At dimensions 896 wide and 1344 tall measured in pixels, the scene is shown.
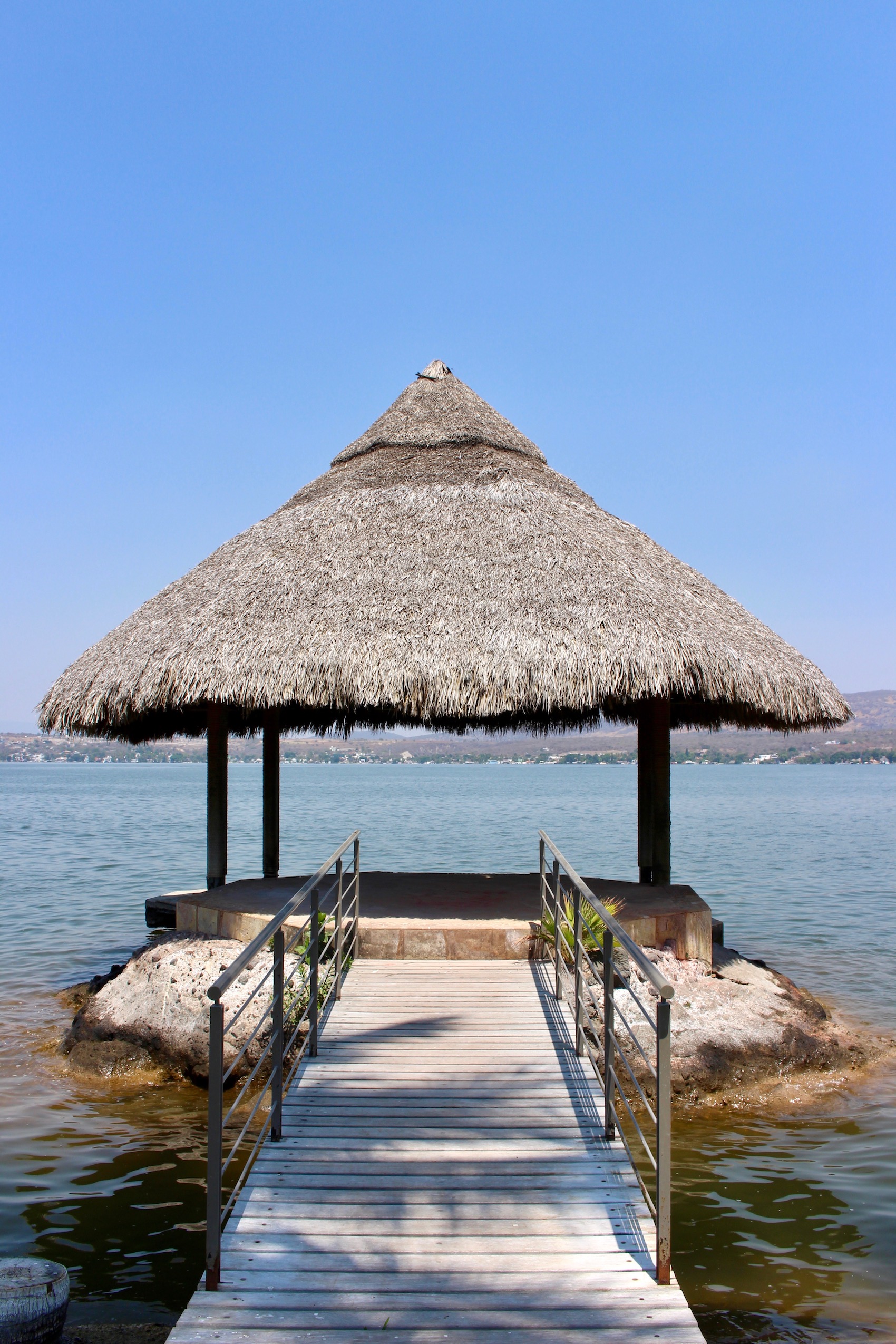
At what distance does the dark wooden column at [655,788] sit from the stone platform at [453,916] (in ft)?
0.80

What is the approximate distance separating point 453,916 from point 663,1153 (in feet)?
14.2

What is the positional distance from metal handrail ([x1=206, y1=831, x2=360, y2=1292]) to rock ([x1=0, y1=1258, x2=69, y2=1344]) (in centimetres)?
49

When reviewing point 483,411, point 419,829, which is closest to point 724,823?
point 419,829

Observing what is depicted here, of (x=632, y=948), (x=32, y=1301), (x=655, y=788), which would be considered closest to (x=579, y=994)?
(x=632, y=948)

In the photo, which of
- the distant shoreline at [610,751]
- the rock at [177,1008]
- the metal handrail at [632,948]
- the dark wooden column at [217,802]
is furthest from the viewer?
the distant shoreline at [610,751]

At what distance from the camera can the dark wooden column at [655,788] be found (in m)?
8.40

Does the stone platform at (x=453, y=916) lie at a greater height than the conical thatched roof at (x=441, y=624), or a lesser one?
lesser

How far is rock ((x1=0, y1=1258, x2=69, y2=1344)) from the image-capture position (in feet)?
10.1

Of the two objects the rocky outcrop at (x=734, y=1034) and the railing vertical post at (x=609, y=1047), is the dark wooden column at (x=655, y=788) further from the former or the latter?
the railing vertical post at (x=609, y=1047)

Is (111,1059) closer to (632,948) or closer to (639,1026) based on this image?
(639,1026)

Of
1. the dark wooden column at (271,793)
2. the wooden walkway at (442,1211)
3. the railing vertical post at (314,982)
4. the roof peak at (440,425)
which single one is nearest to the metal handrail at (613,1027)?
the wooden walkway at (442,1211)

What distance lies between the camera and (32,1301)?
3.12 metres

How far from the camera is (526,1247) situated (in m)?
3.30

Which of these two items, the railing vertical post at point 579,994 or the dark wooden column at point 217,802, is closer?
the railing vertical post at point 579,994
